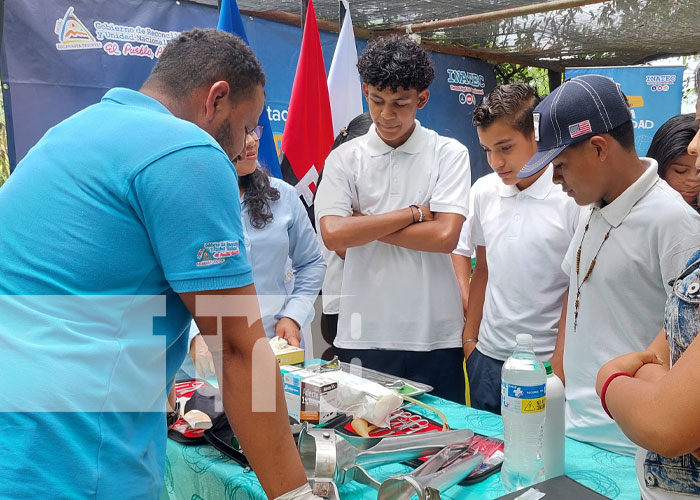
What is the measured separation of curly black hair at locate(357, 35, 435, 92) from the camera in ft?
7.72

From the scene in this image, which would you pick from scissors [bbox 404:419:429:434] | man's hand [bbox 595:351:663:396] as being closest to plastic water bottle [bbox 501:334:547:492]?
man's hand [bbox 595:351:663:396]

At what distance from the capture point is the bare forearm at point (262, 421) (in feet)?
3.50

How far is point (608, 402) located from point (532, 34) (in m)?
4.39

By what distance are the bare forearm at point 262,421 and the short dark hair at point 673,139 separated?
80.5 inches

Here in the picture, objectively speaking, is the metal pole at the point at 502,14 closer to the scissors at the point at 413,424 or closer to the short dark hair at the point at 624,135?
the short dark hair at the point at 624,135

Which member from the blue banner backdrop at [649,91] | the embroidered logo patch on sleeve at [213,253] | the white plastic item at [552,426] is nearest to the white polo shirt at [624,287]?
the white plastic item at [552,426]

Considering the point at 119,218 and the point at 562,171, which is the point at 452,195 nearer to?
the point at 562,171

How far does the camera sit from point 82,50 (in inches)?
121

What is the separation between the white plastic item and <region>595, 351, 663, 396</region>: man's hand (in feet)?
0.51

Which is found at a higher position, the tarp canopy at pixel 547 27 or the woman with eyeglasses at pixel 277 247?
the tarp canopy at pixel 547 27

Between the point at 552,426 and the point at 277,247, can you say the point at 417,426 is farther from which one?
the point at 277,247

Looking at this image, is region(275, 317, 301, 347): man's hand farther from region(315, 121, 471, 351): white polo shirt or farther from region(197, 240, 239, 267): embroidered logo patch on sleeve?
region(197, 240, 239, 267): embroidered logo patch on sleeve

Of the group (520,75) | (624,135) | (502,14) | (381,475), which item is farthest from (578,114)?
(520,75)

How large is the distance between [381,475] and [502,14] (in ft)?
10.8
